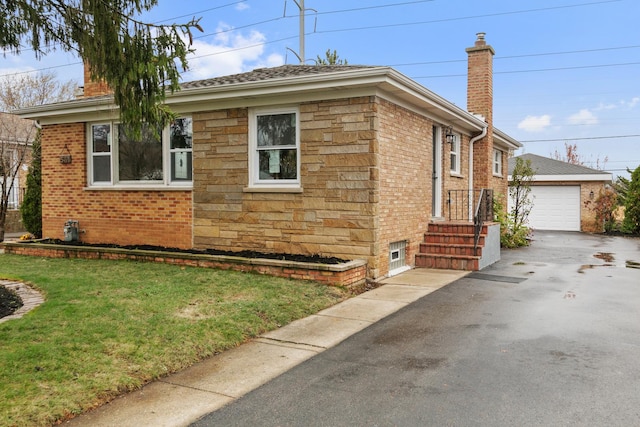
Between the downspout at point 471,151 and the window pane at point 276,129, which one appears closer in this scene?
the window pane at point 276,129

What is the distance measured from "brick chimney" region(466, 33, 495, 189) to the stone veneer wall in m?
7.01

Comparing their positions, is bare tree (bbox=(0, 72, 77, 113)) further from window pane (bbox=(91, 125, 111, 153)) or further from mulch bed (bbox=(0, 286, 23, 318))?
mulch bed (bbox=(0, 286, 23, 318))

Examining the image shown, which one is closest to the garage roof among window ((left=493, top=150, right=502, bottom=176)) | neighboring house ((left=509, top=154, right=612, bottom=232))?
neighboring house ((left=509, top=154, right=612, bottom=232))

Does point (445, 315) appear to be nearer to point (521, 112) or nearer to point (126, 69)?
point (126, 69)

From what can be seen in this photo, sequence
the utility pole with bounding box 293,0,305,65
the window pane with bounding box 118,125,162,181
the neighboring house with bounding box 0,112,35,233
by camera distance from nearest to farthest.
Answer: the window pane with bounding box 118,125,162,181 → the neighboring house with bounding box 0,112,35,233 → the utility pole with bounding box 293,0,305,65

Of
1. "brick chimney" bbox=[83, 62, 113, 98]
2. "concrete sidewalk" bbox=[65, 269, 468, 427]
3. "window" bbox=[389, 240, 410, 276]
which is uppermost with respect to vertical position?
"brick chimney" bbox=[83, 62, 113, 98]

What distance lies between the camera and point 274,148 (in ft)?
32.3

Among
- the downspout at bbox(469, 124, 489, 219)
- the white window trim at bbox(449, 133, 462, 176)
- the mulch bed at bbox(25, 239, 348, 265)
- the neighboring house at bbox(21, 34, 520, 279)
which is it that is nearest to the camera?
the mulch bed at bbox(25, 239, 348, 265)

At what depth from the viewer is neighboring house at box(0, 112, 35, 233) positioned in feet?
54.2

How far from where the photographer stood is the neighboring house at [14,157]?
16.5m

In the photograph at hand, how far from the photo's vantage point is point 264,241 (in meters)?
9.98

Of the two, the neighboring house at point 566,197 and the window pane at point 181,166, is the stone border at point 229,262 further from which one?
the neighboring house at point 566,197

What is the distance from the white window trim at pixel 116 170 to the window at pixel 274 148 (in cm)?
164

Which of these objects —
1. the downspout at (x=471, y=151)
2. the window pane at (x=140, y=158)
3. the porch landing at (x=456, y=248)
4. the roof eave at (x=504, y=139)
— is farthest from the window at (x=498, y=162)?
the window pane at (x=140, y=158)
